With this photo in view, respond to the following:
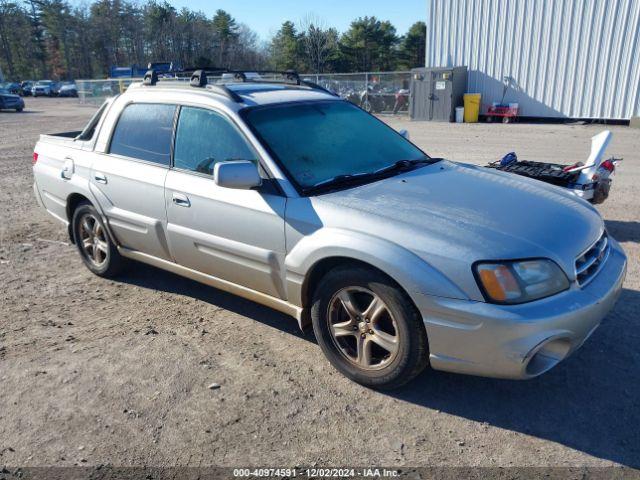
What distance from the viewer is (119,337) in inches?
155

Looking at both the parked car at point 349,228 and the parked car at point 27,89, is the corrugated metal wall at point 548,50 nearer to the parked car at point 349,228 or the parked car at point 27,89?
the parked car at point 349,228

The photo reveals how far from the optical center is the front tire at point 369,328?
2895mm

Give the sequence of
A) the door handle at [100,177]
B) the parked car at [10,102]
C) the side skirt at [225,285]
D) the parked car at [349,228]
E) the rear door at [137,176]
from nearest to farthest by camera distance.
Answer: the parked car at [349,228] → the side skirt at [225,285] → the rear door at [137,176] → the door handle at [100,177] → the parked car at [10,102]

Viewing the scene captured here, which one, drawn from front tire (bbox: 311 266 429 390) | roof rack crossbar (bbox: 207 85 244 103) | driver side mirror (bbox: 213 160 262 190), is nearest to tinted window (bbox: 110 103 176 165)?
roof rack crossbar (bbox: 207 85 244 103)

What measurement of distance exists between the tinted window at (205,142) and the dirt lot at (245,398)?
4.16 ft

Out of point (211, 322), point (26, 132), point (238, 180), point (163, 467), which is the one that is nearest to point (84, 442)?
point (163, 467)

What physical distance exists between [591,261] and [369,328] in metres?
1.37

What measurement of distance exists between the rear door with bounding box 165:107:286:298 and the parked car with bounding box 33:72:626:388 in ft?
0.04

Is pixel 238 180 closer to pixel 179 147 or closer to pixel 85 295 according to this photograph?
pixel 179 147

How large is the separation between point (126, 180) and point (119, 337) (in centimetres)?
130

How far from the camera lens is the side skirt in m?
3.50

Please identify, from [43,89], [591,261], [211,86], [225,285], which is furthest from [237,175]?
[43,89]

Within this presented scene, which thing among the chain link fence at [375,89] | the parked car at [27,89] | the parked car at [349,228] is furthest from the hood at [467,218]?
the parked car at [27,89]

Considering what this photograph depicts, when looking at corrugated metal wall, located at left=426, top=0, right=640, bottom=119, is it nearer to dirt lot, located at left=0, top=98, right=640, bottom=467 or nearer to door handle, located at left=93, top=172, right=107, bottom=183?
dirt lot, located at left=0, top=98, right=640, bottom=467
